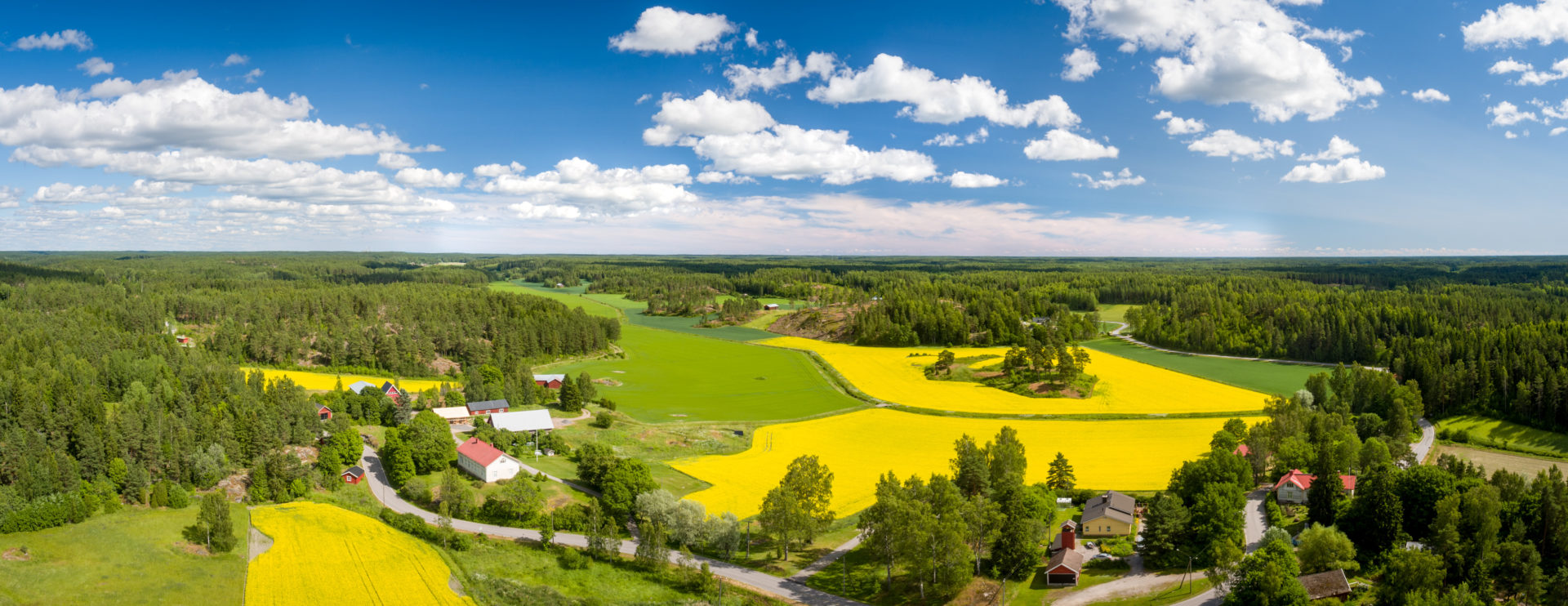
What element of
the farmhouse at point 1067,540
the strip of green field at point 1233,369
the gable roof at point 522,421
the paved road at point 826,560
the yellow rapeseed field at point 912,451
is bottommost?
the paved road at point 826,560

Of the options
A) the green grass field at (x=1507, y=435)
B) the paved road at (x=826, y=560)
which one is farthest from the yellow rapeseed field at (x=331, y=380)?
the green grass field at (x=1507, y=435)

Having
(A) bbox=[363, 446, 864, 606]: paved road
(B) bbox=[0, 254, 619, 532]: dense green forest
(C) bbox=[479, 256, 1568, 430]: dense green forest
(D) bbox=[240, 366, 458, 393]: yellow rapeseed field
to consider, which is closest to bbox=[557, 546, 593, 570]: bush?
(A) bbox=[363, 446, 864, 606]: paved road

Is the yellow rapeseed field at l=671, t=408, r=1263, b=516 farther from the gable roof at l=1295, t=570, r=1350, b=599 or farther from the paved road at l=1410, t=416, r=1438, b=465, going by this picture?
the gable roof at l=1295, t=570, r=1350, b=599

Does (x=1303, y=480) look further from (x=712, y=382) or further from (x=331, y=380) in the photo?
(x=331, y=380)

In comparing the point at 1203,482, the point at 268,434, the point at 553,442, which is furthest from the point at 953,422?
the point at 268,434

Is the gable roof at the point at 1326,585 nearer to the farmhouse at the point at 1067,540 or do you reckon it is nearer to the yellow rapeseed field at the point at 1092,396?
the farmhouse at the point at 1067,540

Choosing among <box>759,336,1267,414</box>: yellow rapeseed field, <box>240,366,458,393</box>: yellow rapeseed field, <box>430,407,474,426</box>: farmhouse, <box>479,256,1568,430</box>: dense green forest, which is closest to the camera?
<box>430,407,474,426</box>: farmhouse

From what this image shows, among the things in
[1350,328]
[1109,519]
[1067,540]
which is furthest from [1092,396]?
[1350,328]
